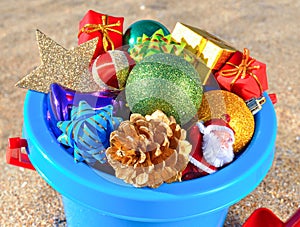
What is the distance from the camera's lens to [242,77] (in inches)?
45.6

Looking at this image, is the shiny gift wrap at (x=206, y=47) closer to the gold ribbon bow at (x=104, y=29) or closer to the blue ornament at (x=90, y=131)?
the gold ribbon bow at (x=104, y=29)

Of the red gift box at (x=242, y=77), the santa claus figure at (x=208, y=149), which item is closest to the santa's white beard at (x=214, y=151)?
the santa claus figure at (x=208, y=149)

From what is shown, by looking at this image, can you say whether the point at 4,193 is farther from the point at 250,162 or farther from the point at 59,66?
the point at 250,162

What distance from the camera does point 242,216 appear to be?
157 cm

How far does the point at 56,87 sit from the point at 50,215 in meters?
0.63

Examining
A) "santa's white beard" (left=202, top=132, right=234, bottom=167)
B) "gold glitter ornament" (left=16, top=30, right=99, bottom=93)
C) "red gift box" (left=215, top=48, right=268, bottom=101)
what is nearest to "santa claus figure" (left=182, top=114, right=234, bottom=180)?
"santa's white beard" (left=202, top=132, right=234, bottom=167)

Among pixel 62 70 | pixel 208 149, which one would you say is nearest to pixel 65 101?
pixel 62 70

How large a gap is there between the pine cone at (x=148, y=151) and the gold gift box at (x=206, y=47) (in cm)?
30

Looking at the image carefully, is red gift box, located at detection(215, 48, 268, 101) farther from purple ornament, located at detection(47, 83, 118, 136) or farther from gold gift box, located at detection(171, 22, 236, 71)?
purple ornament, located at detection(47, 83, 118, 136)

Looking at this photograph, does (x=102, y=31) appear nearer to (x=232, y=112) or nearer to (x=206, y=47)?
(x=206, y=47)

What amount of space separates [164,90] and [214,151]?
176 millimetres

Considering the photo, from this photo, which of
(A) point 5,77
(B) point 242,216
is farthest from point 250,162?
(A) point 5,77

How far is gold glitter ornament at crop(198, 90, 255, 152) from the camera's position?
3.51 ft

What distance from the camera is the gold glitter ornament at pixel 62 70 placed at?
44.5 inches
